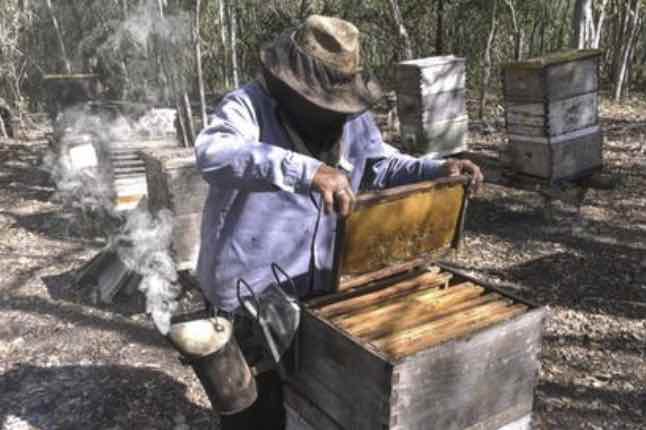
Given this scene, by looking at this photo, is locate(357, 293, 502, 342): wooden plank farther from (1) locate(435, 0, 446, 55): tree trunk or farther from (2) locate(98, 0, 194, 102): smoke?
(1) locate(435, 0, 446, 55): tree trunk

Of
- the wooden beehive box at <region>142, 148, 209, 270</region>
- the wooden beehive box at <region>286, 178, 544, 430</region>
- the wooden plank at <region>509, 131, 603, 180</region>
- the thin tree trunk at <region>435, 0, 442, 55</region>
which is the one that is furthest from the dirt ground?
the thin tree trunk at <region>435, 0, 442, 55</region>

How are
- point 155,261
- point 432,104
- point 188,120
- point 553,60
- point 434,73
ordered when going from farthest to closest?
1. point 188,120
2. point 432,104
3. point 434,73
4. point 553,60
5. point 155,261

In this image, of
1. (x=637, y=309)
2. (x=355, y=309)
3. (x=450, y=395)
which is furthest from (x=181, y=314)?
(x=637, y=309)

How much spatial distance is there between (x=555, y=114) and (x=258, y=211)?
401cm

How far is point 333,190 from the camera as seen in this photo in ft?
5.43

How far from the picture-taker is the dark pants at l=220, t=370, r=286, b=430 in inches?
90.0

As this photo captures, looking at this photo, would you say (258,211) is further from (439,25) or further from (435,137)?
(439,25)

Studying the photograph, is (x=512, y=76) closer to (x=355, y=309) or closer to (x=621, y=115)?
(x=355, y=309)

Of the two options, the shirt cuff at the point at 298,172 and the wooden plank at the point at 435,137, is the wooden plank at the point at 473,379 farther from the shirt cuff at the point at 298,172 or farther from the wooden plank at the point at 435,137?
the wooden plank at the point at 435,137

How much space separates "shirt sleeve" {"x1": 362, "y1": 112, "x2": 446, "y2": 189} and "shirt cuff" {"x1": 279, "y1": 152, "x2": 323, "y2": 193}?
0.69 meters

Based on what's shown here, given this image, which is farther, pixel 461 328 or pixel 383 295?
pixel 383 295

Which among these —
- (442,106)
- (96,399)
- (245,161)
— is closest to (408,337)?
(245,161)

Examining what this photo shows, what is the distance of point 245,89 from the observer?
2057 millimetres

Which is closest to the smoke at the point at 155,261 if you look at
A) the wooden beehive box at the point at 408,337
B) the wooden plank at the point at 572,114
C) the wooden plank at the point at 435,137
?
the wooden beehive box at the point at 408,337
